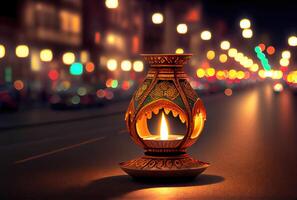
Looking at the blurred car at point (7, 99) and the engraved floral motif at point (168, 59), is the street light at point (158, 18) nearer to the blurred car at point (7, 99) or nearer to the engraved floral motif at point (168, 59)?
the blurred car at point (7, 99)

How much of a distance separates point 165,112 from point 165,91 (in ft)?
1.00

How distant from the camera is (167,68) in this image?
1402cm

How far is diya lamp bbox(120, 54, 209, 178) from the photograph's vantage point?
13.6m

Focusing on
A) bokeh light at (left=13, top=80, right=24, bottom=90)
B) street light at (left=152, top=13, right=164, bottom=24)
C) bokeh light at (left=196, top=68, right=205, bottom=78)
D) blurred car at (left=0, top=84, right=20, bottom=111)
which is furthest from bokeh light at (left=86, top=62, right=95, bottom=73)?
bokeh light at (left=196, top=68, right=205, bottom=78)

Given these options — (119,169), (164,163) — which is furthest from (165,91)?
(119,169)

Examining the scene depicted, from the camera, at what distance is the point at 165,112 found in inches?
546

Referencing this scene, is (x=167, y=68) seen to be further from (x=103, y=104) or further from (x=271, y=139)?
(x=103, y=104)

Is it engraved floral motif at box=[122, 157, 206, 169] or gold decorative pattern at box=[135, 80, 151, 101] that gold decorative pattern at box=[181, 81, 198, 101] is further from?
engraved floral motif at box=[122, 157, 206, 169]

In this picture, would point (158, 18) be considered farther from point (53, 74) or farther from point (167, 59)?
point (53, 74)

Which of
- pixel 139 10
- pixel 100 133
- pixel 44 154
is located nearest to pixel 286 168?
pixel 44 154

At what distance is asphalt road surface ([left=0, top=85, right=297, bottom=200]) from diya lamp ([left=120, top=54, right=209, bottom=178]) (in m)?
0.27

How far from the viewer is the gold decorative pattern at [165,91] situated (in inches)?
542

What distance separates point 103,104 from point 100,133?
103 feet

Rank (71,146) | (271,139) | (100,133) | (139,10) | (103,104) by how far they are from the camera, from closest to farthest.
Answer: (71,146)
(271,139)
(100,133)
(103,104)
(139,10)
